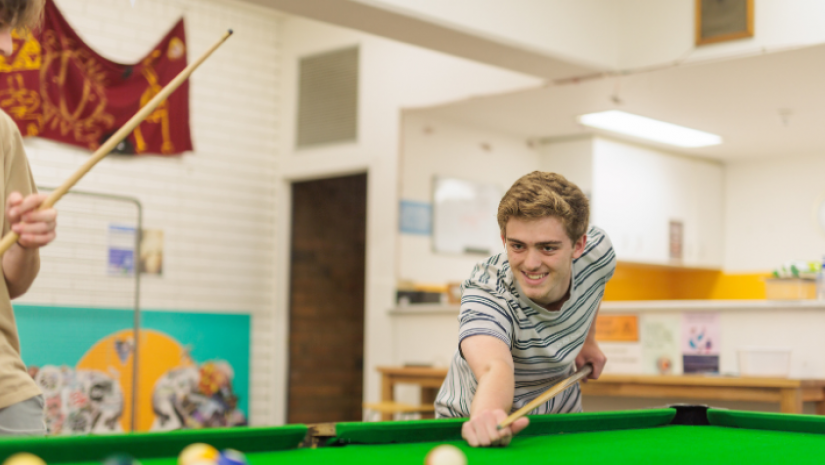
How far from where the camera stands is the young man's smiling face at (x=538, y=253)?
2.24 meters

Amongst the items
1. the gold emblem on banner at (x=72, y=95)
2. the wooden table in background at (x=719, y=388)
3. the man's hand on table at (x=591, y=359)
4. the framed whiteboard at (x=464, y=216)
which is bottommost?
the wooden table in background at (x=719, y=388)

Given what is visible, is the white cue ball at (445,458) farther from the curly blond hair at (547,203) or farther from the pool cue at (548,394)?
the curly blond hair at (547,203)

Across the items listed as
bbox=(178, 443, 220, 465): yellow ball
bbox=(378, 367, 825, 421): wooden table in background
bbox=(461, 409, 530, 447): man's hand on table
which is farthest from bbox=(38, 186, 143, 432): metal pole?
bbox=(178, 443, 220, 465): yellow ball

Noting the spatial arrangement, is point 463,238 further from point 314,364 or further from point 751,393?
point 751,393

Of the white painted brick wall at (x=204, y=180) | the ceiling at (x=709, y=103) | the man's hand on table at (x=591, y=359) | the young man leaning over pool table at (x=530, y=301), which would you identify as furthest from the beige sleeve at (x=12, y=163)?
the ceiling at (x=709, y=103)

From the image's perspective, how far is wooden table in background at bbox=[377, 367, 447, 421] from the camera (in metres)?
4.82

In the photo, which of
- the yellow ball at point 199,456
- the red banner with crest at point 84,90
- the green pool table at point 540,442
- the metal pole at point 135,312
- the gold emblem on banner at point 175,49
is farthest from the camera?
the gold emblem on banner at point 175,49

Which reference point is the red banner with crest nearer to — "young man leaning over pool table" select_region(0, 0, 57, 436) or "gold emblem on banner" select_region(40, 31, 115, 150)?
"gold emblem on banner" select_region(40, 31, 115, 150)

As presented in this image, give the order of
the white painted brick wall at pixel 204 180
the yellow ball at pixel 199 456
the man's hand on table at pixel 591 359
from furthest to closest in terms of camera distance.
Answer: the white painted brick wall at pixel 204 180 → the man's hand on table at pixel 591 359 → the yellow ball at pixel 199 456

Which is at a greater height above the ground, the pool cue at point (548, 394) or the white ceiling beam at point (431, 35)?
the white ceiling beam at point (431, 35)

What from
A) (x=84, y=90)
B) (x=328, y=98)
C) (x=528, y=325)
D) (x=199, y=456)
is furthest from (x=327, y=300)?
(x=199, y=456)

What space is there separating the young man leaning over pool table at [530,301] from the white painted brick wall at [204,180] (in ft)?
10.9

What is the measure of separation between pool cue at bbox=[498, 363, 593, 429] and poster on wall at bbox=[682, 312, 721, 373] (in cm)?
182

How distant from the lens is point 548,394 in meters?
2.20
